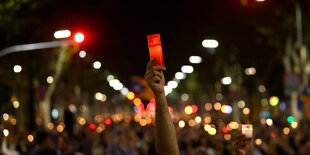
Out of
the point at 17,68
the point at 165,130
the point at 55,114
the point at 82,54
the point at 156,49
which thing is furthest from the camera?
the point at 55,114

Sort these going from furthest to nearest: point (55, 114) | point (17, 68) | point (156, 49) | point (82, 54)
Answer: point (55, 114)
point (82, 54)
point (17, 68)
point (156, 49)

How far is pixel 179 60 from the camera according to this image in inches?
2689

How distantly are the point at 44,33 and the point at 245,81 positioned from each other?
35495 millimetres

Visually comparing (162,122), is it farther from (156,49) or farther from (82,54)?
(82,54)

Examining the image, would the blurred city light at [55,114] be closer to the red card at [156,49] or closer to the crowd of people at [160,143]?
the crowd of people at [160,143]

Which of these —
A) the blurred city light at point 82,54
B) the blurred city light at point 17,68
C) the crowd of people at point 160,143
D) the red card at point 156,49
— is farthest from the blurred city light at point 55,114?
the red card at point 156,49

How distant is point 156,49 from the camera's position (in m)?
3.77

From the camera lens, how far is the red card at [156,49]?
370 centimetres

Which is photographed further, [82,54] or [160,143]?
[82,54]

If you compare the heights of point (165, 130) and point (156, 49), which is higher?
point (156, 49)

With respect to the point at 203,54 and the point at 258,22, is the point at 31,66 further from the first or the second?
the point at 203,54

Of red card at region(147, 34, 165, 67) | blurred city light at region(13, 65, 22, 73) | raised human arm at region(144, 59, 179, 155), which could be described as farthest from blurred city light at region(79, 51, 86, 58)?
raised human arm at region(144, 59, 179, 155)

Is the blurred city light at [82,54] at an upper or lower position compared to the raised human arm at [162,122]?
upper

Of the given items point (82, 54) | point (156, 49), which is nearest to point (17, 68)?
point (82, 54)
